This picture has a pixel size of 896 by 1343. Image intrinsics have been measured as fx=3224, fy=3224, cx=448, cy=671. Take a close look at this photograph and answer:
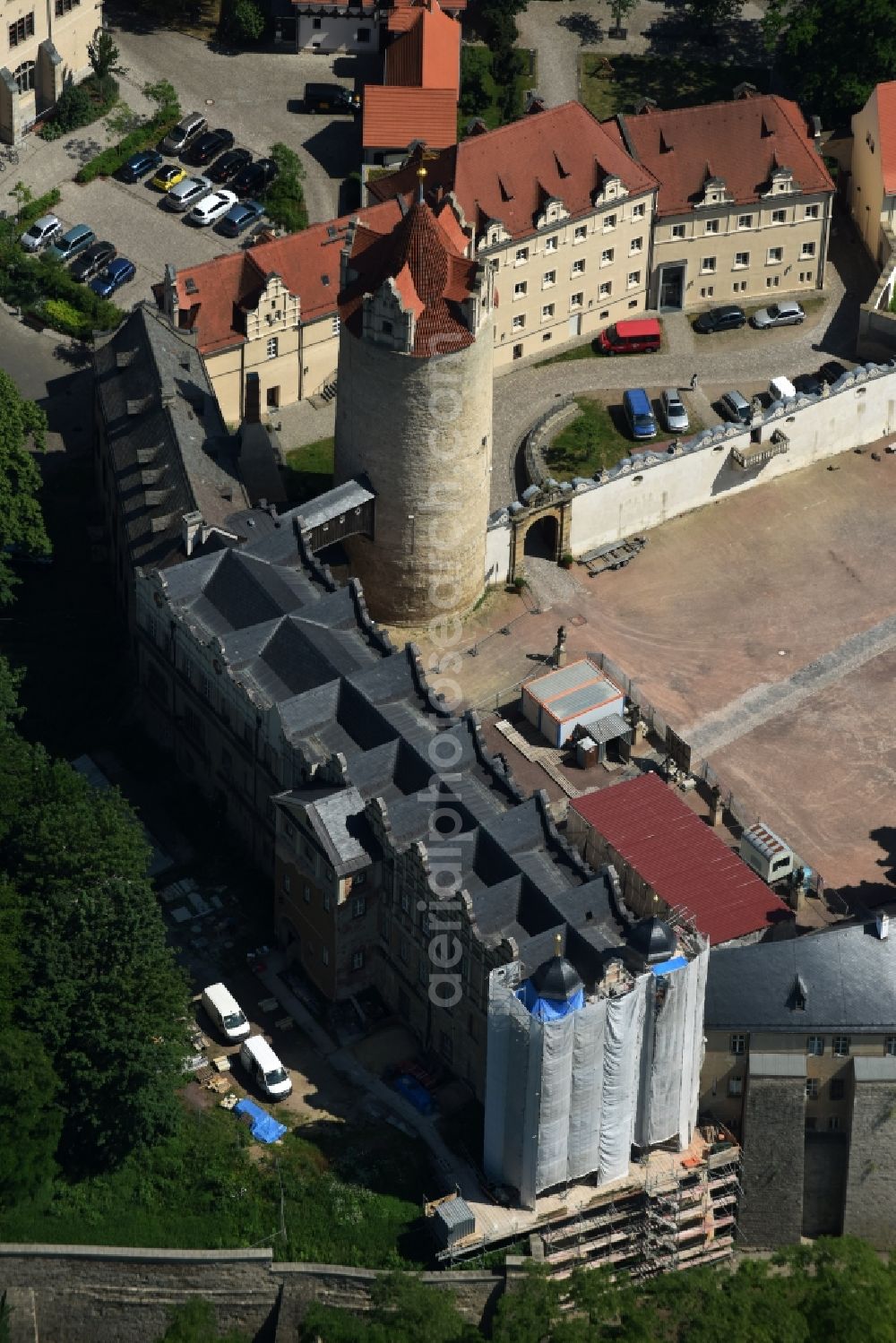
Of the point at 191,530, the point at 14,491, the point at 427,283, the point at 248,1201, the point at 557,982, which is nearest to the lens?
the point at 557,982

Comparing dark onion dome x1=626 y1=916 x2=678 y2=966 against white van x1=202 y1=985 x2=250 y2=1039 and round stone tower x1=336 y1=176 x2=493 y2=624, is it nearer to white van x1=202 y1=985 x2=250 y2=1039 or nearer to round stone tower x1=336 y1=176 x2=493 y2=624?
white van x1=202 y1=985 x2=250 y2=1039

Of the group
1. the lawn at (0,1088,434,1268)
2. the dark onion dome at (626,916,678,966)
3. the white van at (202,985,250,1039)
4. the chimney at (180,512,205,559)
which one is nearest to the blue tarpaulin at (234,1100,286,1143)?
the lawn at (0,1088,434,1268)

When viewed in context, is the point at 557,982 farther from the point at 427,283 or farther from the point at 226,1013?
the point at 427,283

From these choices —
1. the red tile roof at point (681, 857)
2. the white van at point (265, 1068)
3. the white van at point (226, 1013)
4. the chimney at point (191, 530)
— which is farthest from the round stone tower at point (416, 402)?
the white van at point (265, 1068)

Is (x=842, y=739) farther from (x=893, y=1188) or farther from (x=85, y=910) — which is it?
(x=85, y=910)

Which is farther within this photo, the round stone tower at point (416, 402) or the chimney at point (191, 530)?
the round stone tower at point (416, 402)

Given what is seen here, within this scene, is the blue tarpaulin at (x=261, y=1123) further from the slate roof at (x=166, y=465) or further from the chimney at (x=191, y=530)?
the chimney at (x=191, y=530)

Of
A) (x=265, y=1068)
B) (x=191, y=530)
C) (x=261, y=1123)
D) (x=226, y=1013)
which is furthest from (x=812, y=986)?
(x=191, y=530)
